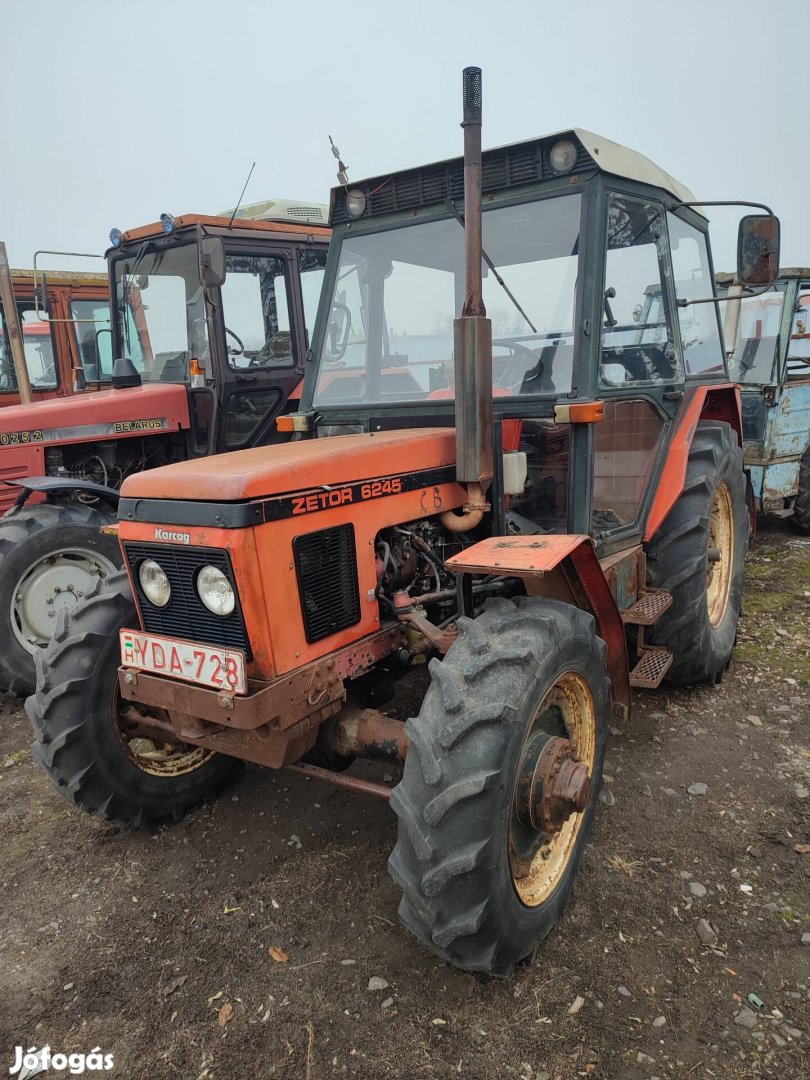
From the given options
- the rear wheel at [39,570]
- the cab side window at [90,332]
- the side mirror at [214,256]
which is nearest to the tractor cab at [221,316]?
the side mirror at [214,256]

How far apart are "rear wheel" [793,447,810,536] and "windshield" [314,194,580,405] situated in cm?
526

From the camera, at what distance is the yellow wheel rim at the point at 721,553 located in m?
4.31

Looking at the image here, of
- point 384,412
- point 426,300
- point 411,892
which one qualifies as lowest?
point 411,892

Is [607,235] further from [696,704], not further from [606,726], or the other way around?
[696,704]

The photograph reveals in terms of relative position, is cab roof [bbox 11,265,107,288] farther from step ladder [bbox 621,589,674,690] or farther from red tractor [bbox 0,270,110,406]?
step ladder [bbox 621,589,674,690]

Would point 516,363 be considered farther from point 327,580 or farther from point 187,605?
point 187,605

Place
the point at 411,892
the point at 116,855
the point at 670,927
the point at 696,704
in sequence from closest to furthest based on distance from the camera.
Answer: the point at 411,892, the point at 670,927, the point at 116,855, the point at 696,704

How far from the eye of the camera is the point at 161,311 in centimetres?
591

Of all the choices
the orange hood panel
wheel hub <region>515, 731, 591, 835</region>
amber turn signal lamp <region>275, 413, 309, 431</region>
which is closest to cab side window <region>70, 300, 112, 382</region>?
amber turn signal lamp <region>275, 413, 309, 431</region>

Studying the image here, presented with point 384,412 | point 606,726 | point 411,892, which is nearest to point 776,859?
point 606,726

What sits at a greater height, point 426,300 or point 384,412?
point 426,300

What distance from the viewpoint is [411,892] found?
6.84 feet

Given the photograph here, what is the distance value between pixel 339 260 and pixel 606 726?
7.68 feet

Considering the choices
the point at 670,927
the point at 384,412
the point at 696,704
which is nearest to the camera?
the point at 670,927
